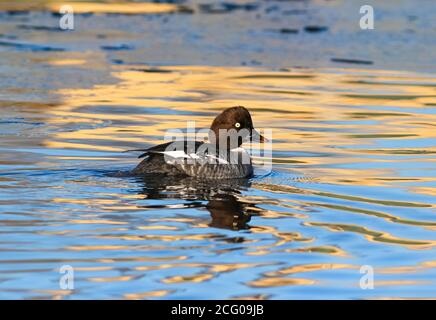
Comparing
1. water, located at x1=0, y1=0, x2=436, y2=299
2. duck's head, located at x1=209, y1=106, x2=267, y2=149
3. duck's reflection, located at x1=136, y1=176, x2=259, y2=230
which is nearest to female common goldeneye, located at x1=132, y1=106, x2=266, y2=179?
duck's head, located at x1=209, y1=106, x2=267, y2=149

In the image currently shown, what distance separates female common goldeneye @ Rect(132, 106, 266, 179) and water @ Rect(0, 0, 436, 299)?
245 mm

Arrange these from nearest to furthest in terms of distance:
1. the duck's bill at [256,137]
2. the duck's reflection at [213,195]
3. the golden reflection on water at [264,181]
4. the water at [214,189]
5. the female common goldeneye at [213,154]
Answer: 1. the water at [214,189]
2. the golden reflection on water at [264,181]
3. the duck's reflection at [213,195]
4. the female common goldeneye at [213,154]
5. the duck's bill at [256,137]

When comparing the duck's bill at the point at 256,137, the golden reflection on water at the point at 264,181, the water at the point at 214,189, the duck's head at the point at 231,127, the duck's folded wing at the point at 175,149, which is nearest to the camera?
the water at the point at 214,189

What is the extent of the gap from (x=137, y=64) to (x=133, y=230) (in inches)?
390

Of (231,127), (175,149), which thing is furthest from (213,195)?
(231,127)

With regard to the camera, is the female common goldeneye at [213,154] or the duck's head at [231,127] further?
the duck's head at [231,127]

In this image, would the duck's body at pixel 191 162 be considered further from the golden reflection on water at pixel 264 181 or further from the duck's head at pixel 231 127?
the duck's head at pixel 231 127

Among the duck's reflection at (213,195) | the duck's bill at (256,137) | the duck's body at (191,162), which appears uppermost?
the duck's bill at (256,137)

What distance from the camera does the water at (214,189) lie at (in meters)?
7.74

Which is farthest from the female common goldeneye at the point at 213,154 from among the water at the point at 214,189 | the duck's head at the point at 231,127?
the water at the point at 214,189

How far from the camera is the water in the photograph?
25.4ft

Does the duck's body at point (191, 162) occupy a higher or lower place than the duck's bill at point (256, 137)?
lower

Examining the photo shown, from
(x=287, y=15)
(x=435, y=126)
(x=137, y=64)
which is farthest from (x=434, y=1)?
(x=435, y=126)

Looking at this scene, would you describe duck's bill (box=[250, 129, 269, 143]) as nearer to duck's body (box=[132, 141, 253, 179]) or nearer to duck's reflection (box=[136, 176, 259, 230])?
duck's body (box=[132, 141, 253, 179])
